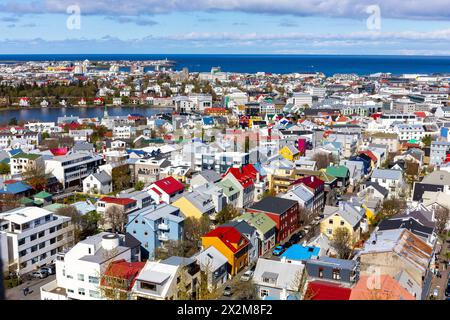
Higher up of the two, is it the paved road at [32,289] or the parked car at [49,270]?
the parked car at [49,270]

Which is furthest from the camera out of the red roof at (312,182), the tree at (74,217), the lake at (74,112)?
the lake at (74,112)

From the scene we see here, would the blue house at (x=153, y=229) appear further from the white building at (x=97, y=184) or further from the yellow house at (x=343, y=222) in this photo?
the white building at (x=97, y=184)

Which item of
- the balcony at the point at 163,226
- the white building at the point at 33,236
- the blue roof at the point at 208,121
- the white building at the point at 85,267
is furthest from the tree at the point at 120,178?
the blue roof at the point at 208,121

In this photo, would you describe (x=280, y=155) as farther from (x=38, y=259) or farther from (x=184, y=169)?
(x=38, y=259)

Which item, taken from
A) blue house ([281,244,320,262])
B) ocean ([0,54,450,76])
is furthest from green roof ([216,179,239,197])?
ocean ([0,54,450,76])

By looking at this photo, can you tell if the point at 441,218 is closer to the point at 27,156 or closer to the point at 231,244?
the point at 231,244

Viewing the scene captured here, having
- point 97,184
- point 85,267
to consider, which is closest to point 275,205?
point 85,267
